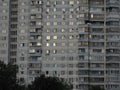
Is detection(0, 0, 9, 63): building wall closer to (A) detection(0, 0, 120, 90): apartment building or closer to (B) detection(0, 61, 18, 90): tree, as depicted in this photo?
(A) detection(0, 0, 120, 90): apartment building

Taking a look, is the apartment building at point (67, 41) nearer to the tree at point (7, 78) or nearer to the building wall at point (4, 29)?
the building wall at point (4, 29)

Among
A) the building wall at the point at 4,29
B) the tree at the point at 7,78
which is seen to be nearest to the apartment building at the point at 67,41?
the building wall at the point at 4,29

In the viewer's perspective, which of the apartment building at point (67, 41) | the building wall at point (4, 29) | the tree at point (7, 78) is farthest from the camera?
the building wall at point (4, 29)

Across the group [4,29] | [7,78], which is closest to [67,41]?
[4,29]

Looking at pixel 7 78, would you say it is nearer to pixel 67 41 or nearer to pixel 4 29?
pixel 67 41

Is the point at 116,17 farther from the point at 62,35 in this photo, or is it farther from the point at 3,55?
the point at 3,55

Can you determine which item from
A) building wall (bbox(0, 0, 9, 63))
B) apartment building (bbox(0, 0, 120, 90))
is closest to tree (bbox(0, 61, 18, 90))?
apartment building (bbox(0, 0, 120, 90))

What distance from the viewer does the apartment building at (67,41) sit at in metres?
129

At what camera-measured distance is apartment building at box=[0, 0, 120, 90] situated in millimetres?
128750

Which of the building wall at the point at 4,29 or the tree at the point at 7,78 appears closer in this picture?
the tree at the point at 7,78

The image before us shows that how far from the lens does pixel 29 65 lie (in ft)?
431

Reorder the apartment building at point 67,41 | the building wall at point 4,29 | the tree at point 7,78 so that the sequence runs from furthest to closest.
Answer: the building wall at point 4,29 → the apartment building at point 67,41 → the tree at point 7,78

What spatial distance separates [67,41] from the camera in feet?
432

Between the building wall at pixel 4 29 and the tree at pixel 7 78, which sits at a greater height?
the building wall at pixel 4 29
